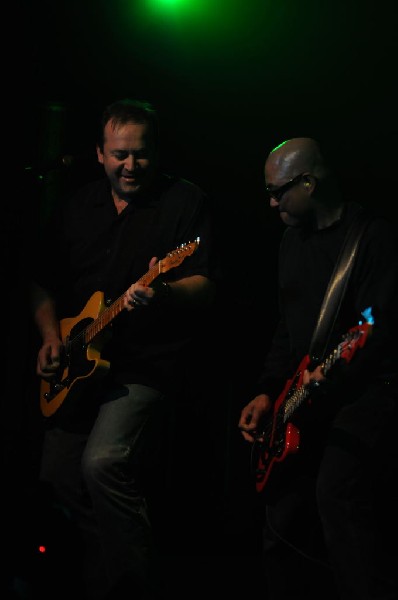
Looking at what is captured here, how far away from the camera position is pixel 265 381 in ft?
10.7

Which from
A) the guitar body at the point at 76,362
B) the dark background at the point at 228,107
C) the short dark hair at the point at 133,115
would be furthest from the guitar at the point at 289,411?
the dark background at the point at 228,107

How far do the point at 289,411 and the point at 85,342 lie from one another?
3.05 feet

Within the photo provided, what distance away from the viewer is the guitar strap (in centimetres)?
274

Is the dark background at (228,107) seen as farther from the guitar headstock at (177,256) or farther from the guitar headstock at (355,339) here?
the guitar headstock at (355,339)

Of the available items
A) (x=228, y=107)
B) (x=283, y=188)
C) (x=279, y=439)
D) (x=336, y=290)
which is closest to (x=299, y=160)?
(x=283, y=188)

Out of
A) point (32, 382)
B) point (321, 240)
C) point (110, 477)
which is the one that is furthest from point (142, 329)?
point (32, 382)

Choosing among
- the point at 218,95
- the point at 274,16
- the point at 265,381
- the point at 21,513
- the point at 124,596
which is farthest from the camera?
the point at 218,95

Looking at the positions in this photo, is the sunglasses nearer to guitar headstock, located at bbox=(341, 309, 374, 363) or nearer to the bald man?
the bald man

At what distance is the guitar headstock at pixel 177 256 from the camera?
8.66 ft

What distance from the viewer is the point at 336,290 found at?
2.75 m

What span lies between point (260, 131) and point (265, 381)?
2928 mm

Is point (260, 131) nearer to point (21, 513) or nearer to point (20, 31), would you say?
point (20, 31)

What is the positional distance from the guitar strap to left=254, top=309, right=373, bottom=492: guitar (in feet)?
0.32

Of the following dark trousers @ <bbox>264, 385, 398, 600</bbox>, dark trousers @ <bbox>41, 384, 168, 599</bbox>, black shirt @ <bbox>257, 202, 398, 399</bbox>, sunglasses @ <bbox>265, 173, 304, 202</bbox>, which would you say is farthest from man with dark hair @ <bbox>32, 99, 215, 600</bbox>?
dark trousers @ <bbox>264, 385, 398, 600</bbox>
